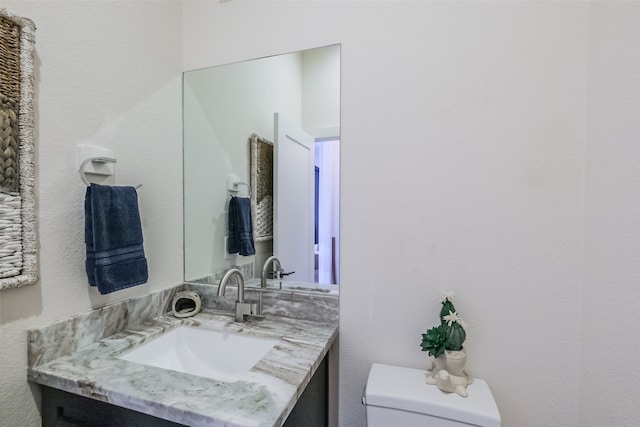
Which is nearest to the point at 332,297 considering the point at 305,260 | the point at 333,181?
the point at 305,260

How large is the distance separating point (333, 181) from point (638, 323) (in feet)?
2.96

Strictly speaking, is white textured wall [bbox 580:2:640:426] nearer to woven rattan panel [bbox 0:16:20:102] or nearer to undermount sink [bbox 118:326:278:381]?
undermount sink [bbox 118:326:278:381]

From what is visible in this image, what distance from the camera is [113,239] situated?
37.1 inches

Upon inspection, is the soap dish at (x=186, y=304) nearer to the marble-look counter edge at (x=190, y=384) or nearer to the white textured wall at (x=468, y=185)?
the marble-look counter edge at (x=190, y=384)

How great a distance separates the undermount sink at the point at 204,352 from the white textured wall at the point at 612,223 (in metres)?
0.94

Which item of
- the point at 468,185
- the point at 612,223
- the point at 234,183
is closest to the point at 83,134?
the point at 234,183

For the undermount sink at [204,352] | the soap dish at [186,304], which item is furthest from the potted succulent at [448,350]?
the soap dish at [186,304]

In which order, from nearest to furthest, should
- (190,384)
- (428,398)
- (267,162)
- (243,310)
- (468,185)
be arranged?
(190,384)
(428,398)
(468,185)
(243,310)
(267,162)

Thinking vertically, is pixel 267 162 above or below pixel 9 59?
below

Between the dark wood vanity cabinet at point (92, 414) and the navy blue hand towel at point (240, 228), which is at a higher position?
the navy blue hand towel at point (240, 228)

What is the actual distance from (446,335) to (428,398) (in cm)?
19

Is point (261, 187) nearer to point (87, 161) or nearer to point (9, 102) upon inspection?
point (87, 161)

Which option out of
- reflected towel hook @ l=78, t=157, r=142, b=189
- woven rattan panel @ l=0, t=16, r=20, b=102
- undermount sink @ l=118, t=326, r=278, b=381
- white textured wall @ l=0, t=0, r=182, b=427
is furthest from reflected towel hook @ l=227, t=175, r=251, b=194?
woven rattan panel @ l=0, t=16, r=20, b=102

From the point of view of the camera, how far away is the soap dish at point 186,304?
122 cm
